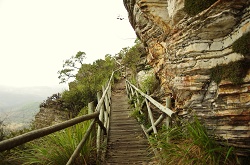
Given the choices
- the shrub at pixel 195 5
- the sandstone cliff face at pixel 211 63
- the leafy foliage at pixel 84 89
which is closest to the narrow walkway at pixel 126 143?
the sandstone cliff face at pixel 211 63

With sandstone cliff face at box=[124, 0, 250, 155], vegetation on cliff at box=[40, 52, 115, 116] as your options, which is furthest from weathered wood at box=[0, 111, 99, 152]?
vegetation on cliff at box=[40, 52, 115, 116]

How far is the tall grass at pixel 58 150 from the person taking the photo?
8.70ft

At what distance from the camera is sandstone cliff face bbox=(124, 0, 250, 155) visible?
8.85ft

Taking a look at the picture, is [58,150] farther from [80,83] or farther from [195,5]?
[80,83]

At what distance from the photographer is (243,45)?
266 cm

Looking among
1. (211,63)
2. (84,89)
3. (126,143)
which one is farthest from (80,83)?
(211,63)

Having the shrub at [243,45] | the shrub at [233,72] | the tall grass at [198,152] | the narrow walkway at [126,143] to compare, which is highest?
the shrub at [243,45]

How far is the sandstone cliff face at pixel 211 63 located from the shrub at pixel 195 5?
112mm

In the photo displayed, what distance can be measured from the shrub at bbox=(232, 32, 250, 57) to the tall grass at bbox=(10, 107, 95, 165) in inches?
105

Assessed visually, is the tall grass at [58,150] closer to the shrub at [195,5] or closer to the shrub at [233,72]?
the shrub at [233,72]

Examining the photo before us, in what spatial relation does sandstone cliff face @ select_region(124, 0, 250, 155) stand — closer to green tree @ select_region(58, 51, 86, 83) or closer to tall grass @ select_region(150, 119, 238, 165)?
tall grass @ select_region(150, 119, 238, 165)

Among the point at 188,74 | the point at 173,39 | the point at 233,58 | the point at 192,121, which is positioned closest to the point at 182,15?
the point at 173,39

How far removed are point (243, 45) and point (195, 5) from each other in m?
1.26

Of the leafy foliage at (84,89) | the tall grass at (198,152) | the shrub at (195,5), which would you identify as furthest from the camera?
the leafy foliage at (84,89)
